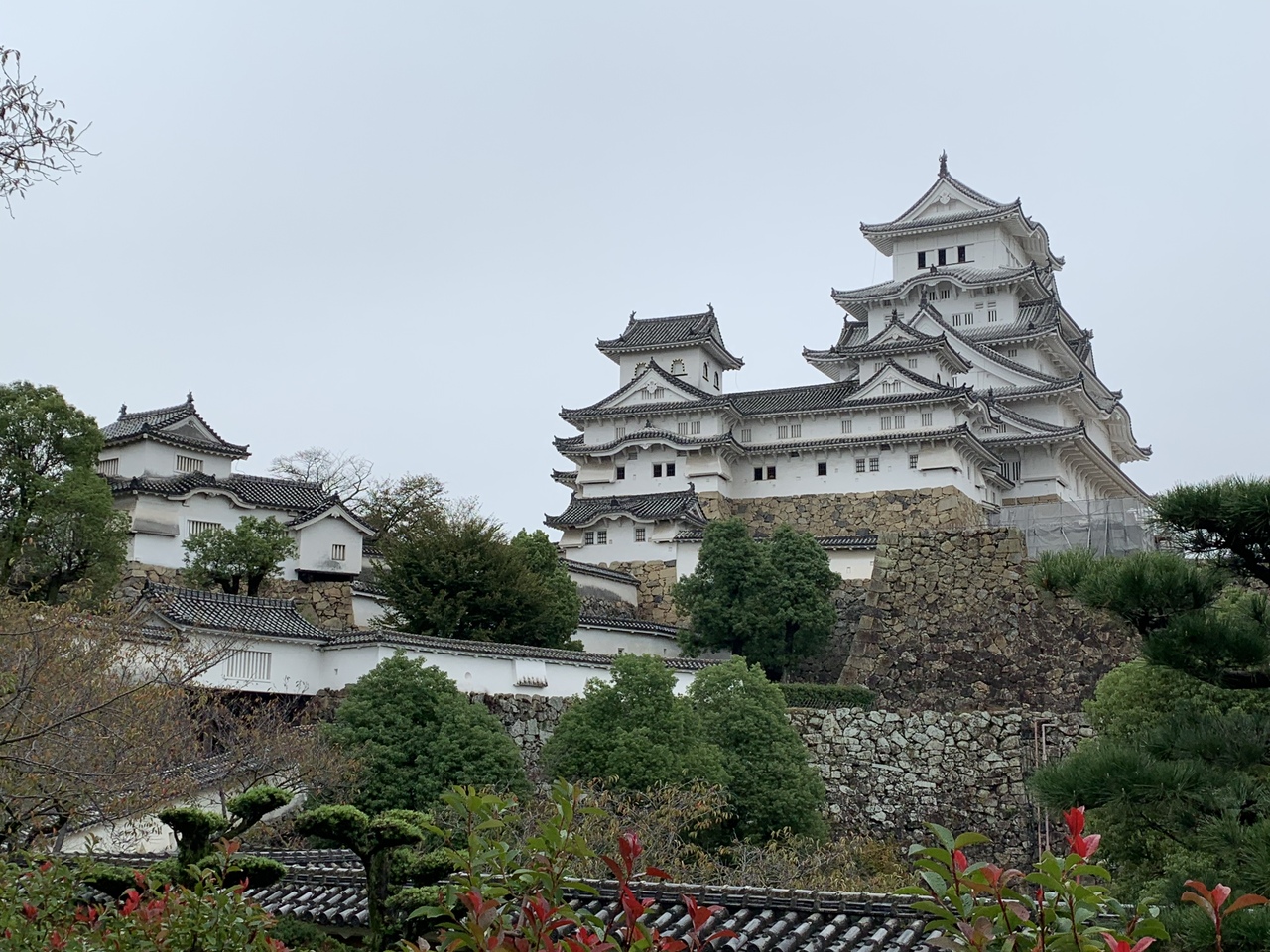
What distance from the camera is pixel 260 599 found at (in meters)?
21.6

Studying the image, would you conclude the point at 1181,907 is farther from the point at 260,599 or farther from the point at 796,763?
the point at 260,599

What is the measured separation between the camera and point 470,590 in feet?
78.2

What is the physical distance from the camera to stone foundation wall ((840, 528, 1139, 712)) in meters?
24.5

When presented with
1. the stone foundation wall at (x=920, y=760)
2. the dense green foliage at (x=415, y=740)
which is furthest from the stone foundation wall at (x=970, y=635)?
the dense green foliage at (x=415, y=740)

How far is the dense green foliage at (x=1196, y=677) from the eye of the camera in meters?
7.14

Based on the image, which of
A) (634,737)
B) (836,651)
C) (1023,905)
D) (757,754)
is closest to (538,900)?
(1023,905)

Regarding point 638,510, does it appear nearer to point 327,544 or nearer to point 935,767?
point 327,544

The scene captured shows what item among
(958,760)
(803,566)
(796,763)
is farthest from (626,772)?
(803,566)

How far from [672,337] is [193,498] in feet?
51.8

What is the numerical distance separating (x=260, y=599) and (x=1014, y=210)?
2822cm

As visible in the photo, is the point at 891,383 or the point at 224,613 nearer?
the point at 224,613

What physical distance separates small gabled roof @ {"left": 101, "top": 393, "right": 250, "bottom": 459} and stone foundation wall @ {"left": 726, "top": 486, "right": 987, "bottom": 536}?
1299 cm

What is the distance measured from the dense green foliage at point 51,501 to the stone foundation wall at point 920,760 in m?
7.04

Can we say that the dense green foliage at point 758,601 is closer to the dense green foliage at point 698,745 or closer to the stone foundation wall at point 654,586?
the stone foundation wall at point 654,586
